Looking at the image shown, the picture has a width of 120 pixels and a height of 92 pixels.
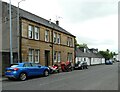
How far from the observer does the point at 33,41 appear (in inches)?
1155

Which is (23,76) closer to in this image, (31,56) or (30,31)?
(31,56)

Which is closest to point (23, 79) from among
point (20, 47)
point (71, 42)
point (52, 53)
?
point (20, 47)

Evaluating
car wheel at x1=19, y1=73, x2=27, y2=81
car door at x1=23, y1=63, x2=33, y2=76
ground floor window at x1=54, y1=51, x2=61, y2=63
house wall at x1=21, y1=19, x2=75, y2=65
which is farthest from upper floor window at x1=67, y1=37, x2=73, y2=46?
car wheel at x1=19, y1=73, x2=27, y2=81

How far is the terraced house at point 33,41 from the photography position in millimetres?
26719

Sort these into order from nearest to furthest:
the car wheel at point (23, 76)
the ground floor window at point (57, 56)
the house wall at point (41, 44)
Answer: the car wheel at point (23, 76) → the house wall at point (41, 44) → the ground floor window at point (57, 56)

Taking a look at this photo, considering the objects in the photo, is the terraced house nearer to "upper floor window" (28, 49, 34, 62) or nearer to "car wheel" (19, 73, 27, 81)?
"upper floor window" (28, 49, 34, 62)

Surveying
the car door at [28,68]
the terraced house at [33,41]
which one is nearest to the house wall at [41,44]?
the terraced house at [33,41]

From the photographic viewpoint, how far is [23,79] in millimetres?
19312

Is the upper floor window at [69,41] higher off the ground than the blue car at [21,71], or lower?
higher

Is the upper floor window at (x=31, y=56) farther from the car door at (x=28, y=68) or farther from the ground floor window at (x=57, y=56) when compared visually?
the car door at (x=28, y=68)

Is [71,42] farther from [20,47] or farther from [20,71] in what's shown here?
[20,71]

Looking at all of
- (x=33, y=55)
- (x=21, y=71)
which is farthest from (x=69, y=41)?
(x=21, y=71)

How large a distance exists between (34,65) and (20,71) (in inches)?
96.3

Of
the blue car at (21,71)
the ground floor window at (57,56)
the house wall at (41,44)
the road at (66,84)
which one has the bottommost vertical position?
the road at (66,84)
